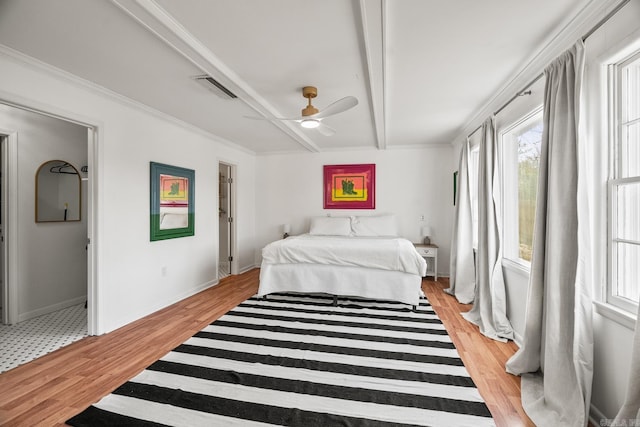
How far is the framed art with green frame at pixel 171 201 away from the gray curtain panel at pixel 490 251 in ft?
11.9

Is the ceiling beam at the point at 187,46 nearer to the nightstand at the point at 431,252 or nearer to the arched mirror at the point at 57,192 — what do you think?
the arched mirror at the point at 57,192

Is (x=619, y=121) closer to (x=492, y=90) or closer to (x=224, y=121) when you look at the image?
(x=492, y=90)

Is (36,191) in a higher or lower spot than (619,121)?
lower

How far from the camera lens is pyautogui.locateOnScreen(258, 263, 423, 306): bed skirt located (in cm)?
328

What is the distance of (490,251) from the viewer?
109 inches

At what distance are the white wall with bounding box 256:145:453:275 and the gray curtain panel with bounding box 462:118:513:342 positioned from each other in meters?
2.02

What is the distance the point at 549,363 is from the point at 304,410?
1.47 metres

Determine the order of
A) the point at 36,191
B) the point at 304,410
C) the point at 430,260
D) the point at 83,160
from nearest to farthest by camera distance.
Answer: the point at 304,410 < the point at 36,191 < the point at 83,160 < the point at 430,260

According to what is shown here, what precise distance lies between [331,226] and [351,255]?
159 cm

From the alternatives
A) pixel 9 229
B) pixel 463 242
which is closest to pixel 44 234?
pixel 9 229

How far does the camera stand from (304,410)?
1635 millimetres

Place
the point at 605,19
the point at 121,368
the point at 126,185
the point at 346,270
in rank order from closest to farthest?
the point at 605,19
the point at 121,368
the point at 126,185
the point at 346,270

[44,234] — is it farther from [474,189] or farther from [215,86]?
[474,189]

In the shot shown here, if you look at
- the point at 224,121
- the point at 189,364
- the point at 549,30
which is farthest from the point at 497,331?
the point at 224,121
